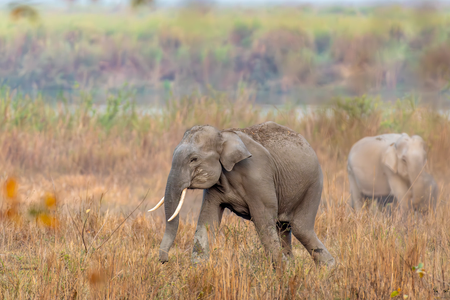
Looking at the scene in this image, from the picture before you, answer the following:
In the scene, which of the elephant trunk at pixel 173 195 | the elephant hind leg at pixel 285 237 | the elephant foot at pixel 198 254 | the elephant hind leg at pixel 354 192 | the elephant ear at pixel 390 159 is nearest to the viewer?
the elephant trunk at pixel 173 195

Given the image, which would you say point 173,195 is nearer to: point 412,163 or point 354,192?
point 412,163

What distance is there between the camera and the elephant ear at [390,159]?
300 inches

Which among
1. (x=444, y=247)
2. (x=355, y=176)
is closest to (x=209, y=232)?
(x=444, y=247)

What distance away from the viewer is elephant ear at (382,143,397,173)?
761 cm

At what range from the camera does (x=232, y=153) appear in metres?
4.18

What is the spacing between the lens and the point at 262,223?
14.2ft

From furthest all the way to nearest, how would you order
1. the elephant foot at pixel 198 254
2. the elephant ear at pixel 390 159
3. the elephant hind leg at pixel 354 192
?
the elephant hind leg at pixel 354 192 < the elephant ear at pixel 390 159 < the elephant foot at pixel 198 254

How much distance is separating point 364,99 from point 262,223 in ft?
23.1

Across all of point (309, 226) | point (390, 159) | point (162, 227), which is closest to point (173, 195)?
point (309, 226)

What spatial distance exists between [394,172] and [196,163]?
4.07 metres

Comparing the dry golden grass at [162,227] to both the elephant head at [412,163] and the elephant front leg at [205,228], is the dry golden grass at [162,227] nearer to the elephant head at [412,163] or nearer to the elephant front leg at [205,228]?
the elephant front leg at [205,228]

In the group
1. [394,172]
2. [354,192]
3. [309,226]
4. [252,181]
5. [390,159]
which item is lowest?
[354,192]

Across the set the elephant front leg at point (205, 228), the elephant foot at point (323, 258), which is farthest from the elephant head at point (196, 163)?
the elephant foot at point (323, 258)

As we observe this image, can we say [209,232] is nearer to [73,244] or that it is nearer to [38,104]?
[73,244]
